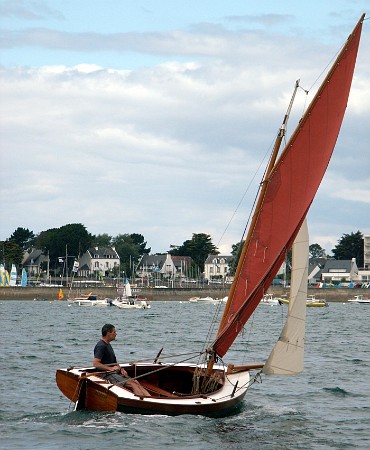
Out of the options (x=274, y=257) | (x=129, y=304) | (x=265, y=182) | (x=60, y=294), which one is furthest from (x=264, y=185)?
(x=60, y=294)

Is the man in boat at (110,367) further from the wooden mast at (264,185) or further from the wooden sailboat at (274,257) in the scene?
the wooden mast at (264,185)

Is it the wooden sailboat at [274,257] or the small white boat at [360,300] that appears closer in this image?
the wooden sailboat at [274,257]

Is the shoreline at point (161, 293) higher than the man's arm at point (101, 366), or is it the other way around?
the shoreline at point (161, 293)

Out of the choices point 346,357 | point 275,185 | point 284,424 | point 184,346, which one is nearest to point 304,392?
point 284,424

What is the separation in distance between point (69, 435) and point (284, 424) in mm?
5540

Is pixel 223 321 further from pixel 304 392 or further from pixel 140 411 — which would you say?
pixel 304 392

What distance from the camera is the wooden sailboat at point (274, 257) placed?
23766mm

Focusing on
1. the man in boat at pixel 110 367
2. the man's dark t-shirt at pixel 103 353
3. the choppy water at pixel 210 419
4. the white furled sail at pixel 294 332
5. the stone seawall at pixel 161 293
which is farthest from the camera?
the stone seawall at pixel 161 293

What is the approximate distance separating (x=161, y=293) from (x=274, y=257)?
141m

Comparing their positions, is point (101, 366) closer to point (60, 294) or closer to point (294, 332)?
point (294, 332)

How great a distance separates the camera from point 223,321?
83.8ft

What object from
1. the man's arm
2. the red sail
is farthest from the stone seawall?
the man's arm

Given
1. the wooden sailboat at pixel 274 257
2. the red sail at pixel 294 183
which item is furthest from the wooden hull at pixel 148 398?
the red sail at pixel 294 183

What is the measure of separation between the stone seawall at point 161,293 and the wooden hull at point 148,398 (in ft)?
411
